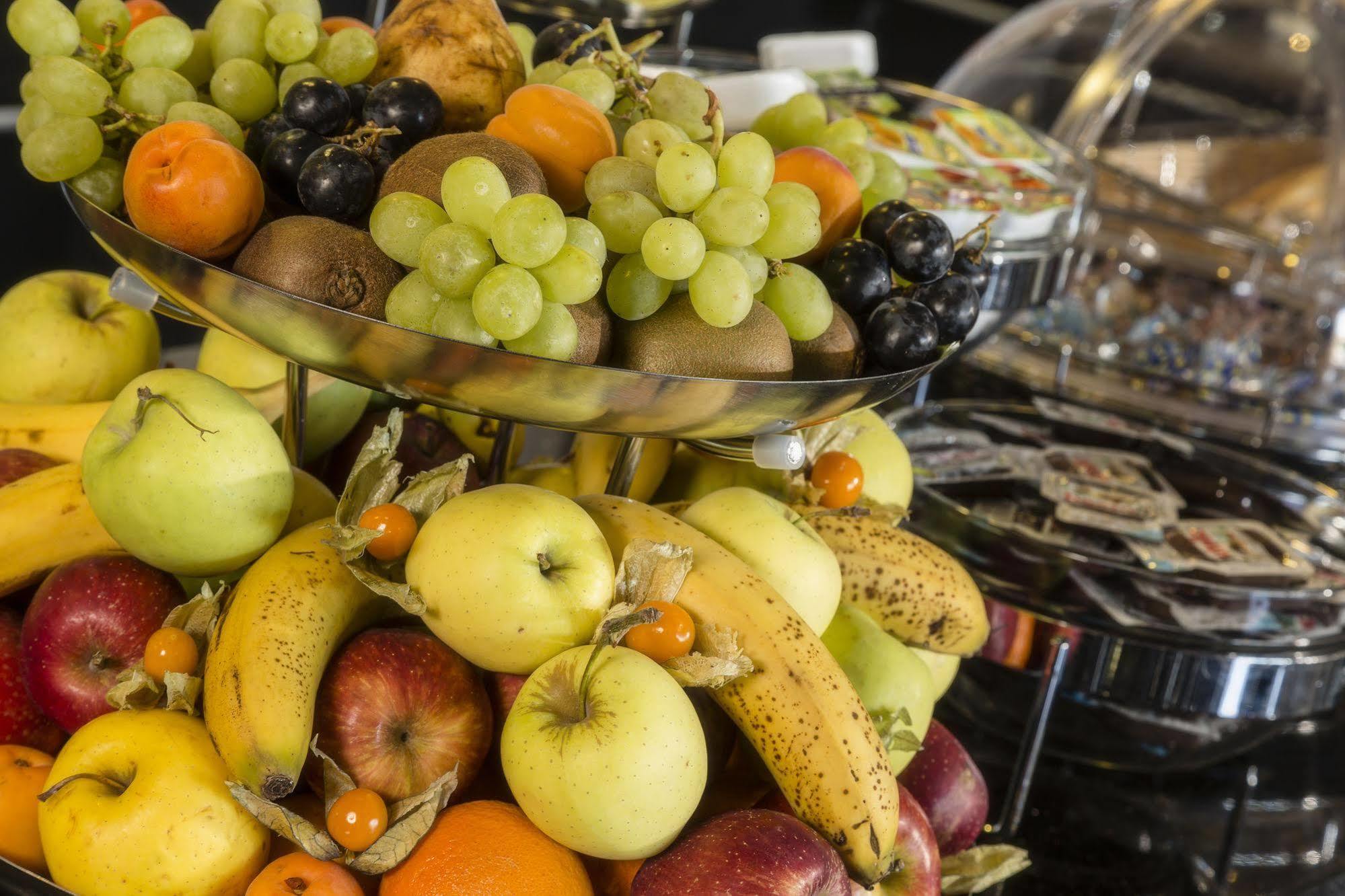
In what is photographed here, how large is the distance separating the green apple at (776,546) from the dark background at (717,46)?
1428mm

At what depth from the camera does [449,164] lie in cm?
65

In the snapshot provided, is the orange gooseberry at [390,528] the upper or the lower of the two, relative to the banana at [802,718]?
upper

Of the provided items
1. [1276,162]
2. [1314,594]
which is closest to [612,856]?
[1314,594]

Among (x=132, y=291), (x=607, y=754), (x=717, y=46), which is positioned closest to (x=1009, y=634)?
(x=607, y=754)

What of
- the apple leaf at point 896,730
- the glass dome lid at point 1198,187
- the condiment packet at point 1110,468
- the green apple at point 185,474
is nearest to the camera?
the green apple at point 185,474

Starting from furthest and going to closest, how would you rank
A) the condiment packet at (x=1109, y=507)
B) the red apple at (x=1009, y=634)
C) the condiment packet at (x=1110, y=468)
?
the condiment packet at (x=1110, y=468) → the condiment packet at (x=1109, y=507) → the red apple at (x=1009, y=634)

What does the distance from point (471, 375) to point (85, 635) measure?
1.06ft

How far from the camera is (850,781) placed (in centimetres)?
66

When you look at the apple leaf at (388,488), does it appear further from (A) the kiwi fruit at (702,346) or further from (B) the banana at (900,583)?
(B) the banana at (900,583)

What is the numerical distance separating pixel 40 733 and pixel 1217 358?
5.61 feet

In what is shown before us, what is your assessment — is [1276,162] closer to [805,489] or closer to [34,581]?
[805,489]

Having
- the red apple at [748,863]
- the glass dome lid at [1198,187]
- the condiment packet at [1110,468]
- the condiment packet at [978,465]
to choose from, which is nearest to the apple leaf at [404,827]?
the red apple at [748,863]

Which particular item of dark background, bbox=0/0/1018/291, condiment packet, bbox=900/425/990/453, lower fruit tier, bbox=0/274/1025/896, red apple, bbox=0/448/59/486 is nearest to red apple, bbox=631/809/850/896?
lower fruit tier, bbox=0/274/1025/896

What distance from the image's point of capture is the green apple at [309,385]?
0.89 meters
